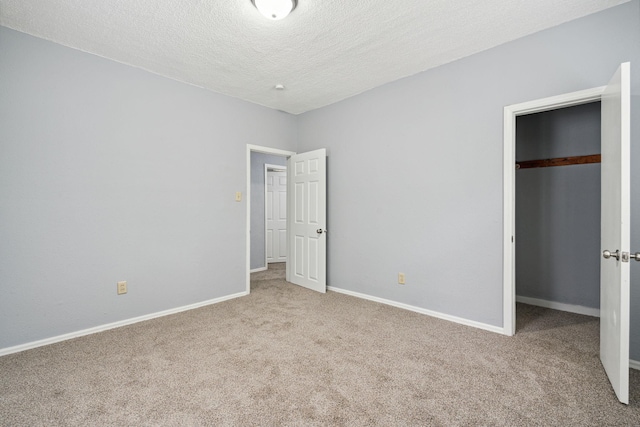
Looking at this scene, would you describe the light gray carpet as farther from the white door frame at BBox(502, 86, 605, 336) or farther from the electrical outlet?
the electrical outlet

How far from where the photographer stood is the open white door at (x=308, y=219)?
4.06 metres

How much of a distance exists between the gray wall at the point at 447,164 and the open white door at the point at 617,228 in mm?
341

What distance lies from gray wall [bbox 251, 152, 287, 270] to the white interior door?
35 centimetres

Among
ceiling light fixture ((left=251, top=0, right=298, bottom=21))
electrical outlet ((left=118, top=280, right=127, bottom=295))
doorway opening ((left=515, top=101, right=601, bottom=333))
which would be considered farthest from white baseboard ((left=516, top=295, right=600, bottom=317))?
electrical outlet ((left=118, top=280, right=127, bottom=295))

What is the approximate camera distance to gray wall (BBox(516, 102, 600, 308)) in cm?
328

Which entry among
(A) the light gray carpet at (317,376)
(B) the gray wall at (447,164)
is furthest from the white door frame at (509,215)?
(A) the light gray carpet at (317,376)

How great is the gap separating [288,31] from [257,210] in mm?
3769

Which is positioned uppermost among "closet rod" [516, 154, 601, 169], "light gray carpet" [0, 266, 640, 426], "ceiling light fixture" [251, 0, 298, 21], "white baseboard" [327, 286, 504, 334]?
"ceiling light fixture" [251, 0, 298, 21]

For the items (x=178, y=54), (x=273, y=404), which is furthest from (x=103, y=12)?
(x=273, y=404)

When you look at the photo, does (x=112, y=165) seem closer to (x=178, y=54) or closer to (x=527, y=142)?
(x=178, y=54)

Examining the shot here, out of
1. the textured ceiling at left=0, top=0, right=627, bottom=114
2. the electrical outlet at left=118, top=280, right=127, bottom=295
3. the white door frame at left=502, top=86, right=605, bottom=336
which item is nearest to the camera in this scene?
the textured ceiling at left=0, top=0, right=627, bottom=114

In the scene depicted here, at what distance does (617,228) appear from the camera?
5.72ft

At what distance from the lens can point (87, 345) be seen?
2512mm

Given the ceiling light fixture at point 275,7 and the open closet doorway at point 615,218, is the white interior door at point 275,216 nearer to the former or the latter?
the ceiling light fixture at point 275,7
